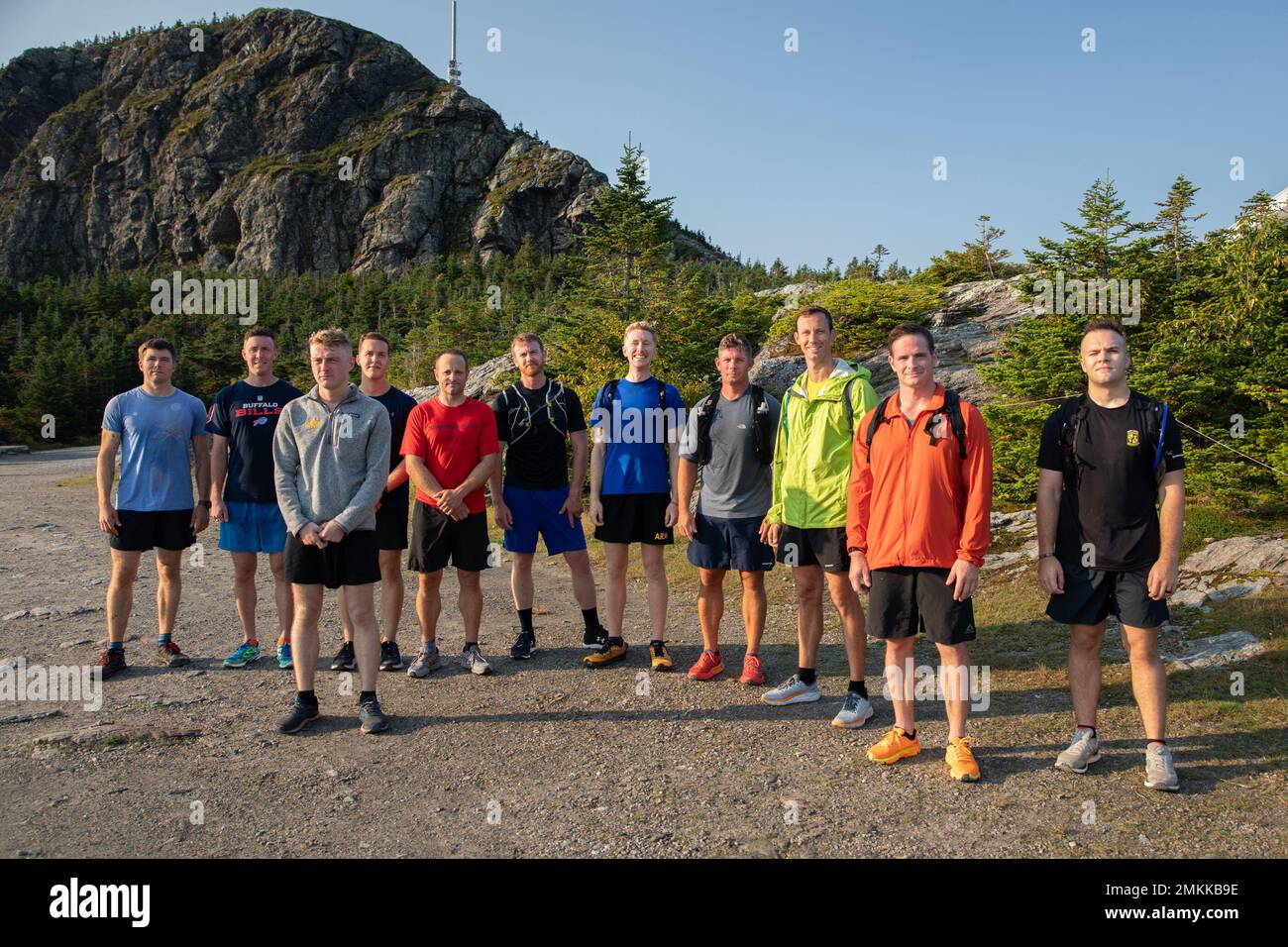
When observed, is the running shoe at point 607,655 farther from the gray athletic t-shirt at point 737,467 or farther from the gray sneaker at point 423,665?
the gray athletic t-shirt at point 737,467

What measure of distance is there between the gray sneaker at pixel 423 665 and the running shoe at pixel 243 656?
1302mm

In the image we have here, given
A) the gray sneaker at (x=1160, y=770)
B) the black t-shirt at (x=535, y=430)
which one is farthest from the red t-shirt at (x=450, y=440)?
the gray sneaker at (x=1160, y=770)

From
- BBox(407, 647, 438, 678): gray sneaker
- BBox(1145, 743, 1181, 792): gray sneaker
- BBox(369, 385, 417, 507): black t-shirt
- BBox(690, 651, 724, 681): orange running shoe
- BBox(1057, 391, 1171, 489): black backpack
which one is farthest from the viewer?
BBox(369, 385, 417, 507): black t-shirt

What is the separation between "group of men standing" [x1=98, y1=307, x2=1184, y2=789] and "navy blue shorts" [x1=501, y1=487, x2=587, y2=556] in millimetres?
18

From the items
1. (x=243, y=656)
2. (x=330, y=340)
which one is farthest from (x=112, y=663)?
(x=330, y=340)

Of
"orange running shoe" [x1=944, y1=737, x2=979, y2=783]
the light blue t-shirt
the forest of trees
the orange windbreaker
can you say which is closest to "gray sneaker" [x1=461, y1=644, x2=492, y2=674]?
the light blue t-shirt

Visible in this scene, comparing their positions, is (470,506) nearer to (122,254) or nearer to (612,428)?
(612,428)

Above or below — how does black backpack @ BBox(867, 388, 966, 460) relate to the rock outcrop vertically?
below

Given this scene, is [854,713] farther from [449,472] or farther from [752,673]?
[449,472]

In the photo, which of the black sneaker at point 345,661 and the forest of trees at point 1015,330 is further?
the forest of trees at point 1015,330

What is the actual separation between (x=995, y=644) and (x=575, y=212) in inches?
4664

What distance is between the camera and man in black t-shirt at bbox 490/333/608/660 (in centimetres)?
630

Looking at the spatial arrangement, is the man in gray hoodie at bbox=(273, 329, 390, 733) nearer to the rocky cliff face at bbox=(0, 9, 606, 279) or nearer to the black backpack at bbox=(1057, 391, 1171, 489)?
the black backpack at bbox=(1057, 391, 1171, 489)

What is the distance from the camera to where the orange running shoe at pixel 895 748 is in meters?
4.26
